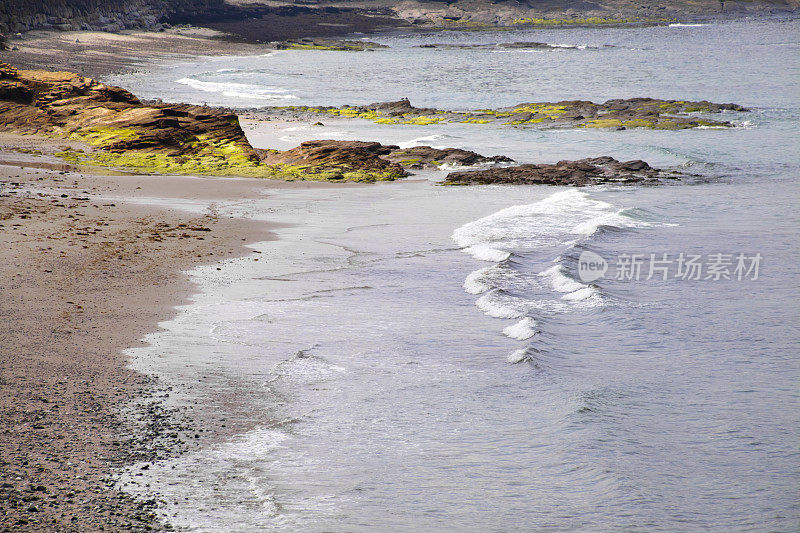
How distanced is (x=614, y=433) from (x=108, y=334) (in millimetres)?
4742

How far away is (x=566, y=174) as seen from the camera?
17641 millimetres

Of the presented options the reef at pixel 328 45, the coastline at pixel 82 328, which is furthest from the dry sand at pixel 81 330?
the reef at pixel 328 45

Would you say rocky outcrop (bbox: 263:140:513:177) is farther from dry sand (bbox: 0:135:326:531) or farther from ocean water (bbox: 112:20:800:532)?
dry sand (bbox: 0:135:326:531)

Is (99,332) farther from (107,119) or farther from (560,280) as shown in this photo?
(107,119)

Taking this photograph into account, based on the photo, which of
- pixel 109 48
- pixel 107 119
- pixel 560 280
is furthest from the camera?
pixel 109 48

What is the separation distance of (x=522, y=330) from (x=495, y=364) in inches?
36.6

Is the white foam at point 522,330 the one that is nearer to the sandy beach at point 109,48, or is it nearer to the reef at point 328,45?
the sandy beach at point 109,48

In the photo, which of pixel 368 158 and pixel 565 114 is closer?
pixel 368 158

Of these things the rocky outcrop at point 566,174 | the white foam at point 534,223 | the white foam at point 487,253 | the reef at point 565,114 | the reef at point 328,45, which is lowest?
the white foam at point 487,253

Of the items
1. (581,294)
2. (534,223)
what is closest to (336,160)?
(534,223)

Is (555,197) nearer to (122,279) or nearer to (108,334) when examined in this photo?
(122,279)

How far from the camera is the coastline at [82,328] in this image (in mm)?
4547

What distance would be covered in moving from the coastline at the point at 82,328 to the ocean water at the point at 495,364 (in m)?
0.30

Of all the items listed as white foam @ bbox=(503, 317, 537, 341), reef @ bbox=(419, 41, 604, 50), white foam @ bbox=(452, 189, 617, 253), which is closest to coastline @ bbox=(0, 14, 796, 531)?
white foam @ bbox=(503, 317, 537, 341)
